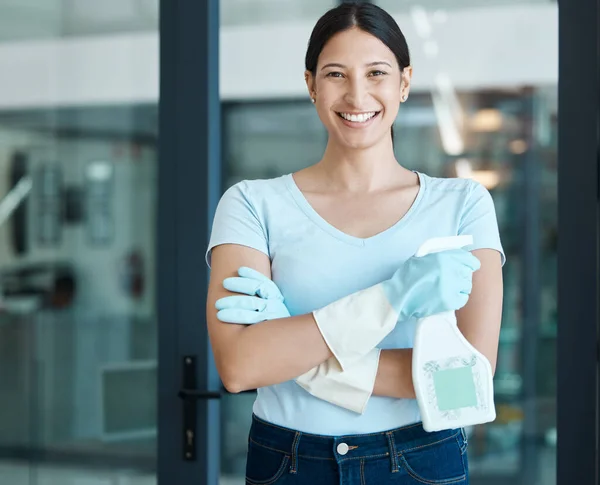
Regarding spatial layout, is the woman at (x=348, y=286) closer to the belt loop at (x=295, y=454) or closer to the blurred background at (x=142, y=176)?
the belt loop at (x=295, y=454)

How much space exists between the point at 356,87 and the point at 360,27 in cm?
9

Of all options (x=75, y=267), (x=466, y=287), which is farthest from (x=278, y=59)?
(x=466, y=287)

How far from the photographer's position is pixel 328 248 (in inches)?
44.6

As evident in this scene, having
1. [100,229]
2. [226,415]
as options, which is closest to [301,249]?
[226,415]

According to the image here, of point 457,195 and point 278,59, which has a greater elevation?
point 278,59

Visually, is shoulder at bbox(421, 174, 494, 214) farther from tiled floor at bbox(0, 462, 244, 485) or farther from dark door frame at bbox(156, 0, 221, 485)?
tiled floor at bbox(0, 462, 244, 485)

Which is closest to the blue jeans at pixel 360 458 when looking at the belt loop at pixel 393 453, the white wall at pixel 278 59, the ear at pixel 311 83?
the belt loop at pixel 393 453

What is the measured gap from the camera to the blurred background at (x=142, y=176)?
2107mm

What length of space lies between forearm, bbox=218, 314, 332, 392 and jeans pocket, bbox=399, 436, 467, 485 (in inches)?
7.9

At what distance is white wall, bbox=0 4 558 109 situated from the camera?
205 centimetres

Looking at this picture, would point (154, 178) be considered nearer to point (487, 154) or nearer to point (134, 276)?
point (134, 276)

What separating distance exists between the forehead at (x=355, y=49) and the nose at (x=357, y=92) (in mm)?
27

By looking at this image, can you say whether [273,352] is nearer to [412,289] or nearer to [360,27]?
[412,289]

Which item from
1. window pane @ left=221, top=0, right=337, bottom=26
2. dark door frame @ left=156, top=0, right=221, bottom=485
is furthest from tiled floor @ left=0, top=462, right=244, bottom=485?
window pane @ left=221, top=0, right=337, bottom=26
